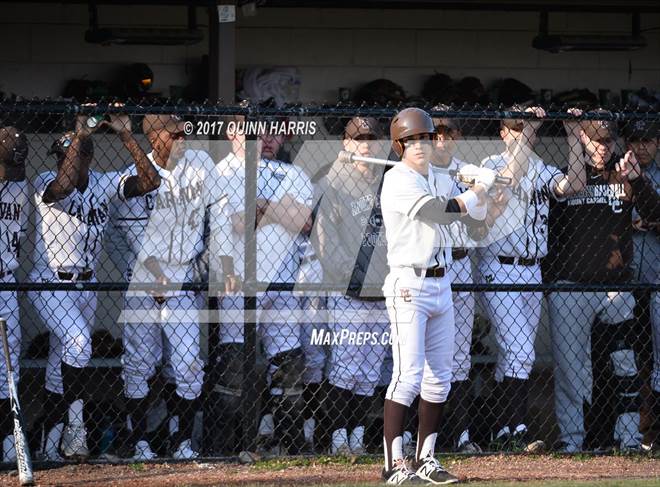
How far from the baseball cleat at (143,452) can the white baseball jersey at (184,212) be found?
1015mm

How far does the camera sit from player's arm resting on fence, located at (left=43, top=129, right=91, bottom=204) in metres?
7.27

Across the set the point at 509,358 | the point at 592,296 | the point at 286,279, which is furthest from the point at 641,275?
the point at 286,279

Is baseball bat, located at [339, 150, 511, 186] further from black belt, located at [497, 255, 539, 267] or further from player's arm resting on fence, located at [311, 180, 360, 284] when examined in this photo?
black belt, located at [497, 255, 539, 267]

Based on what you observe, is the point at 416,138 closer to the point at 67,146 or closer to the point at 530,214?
the point at 530,214

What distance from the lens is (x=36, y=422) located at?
298 inches

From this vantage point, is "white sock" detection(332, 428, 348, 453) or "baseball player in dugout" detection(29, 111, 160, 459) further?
"white sock" detection(332, 428, 348, 453)

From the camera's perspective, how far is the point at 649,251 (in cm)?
811

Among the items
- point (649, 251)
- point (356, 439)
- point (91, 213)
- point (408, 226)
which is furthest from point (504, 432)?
point (91, 213)

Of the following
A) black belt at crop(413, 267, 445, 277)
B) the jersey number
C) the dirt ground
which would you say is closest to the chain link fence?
the jersey number

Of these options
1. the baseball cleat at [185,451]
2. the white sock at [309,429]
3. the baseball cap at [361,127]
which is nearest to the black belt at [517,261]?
the baseball cap at [361,127]

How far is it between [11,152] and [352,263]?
78.9 inches

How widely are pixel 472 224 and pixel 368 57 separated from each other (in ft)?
10.2

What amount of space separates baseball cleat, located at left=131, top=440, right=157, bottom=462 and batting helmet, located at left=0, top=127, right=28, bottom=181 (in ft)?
5.42

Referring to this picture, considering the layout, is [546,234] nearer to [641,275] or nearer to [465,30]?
[641,275]
